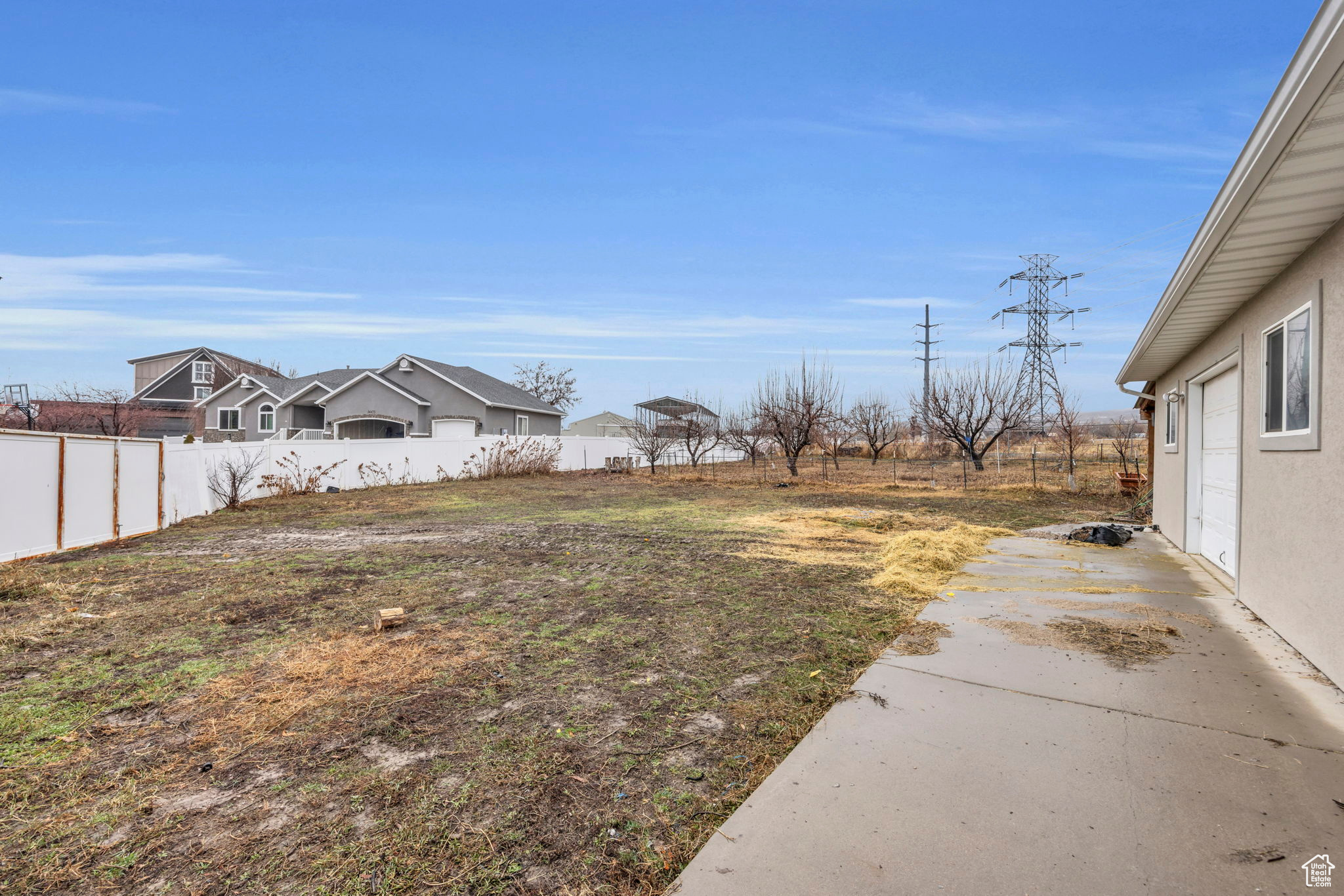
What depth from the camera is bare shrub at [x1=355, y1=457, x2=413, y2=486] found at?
56.0 ft

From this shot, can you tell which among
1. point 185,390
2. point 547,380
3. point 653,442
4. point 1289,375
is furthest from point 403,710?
point 547,380

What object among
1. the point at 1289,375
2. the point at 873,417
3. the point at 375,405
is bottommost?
the point at 1289,375

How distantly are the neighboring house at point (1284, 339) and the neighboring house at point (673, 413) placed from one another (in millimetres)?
20590

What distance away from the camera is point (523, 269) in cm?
3100

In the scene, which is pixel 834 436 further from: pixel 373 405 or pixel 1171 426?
pixel 1171 426

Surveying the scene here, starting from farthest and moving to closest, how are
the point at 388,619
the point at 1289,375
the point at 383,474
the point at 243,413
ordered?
the point at 243,413 → the point at 383,474 → the point at 388,619 → the point at 1289,375

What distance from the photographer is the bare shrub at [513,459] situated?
20641 mm

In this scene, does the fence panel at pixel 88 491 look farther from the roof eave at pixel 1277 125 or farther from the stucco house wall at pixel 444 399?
the stucco house wall at pixel 444 399

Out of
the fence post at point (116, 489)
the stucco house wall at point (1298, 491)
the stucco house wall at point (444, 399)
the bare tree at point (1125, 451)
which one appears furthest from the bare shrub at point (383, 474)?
the bare tree at point (1125, 451)

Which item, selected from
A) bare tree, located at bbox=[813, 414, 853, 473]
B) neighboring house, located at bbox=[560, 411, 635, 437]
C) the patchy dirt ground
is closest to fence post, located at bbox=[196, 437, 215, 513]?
the patchy dirt ground

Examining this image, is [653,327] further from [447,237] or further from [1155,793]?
[1155,793]

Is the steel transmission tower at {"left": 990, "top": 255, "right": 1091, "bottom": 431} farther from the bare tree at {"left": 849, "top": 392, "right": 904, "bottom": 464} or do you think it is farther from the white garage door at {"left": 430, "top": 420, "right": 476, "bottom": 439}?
the white garage door at {"left": 430, "top": 420, "right": 476, "bottom": 439}

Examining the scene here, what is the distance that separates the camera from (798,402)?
76.2 ft

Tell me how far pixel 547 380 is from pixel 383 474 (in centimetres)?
3292
